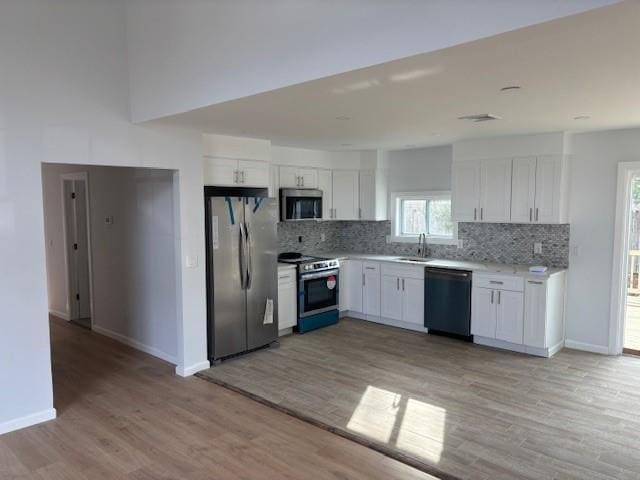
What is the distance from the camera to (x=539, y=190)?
511 cm

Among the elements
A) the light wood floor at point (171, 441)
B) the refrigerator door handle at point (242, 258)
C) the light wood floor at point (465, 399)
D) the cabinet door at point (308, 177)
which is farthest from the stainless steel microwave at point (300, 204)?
the light wood floor at point (171, 441)

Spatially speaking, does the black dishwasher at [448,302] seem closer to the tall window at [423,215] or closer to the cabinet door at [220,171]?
the tall window at [423,215]

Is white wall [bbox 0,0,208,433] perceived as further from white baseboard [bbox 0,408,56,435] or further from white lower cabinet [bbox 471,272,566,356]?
white lower cabinet [bbox 471,272,566,356]

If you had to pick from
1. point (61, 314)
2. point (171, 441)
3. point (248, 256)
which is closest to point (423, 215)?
point (248, 256)

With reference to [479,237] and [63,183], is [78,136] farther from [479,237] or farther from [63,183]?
[479,237]

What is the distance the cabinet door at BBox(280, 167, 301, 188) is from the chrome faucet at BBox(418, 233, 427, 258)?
186 centimetres

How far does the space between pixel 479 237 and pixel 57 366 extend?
16.6 feet

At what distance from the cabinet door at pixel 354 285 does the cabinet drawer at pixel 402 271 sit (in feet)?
1.34

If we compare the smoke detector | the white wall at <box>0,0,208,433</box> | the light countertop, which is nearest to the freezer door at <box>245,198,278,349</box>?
the white wall at <box>0,0,208,433</box>

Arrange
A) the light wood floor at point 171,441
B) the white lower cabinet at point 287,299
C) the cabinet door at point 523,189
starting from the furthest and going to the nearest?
the white lower cabinet at point 287,299 < the cabinet door at point 523,189 < the light wood floor at point 171,441

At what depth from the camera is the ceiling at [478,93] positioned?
2119mm

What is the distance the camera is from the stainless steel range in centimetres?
578

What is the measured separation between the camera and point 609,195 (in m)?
4.90

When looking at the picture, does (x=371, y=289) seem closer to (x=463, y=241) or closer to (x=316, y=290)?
(x=316, y=290)
